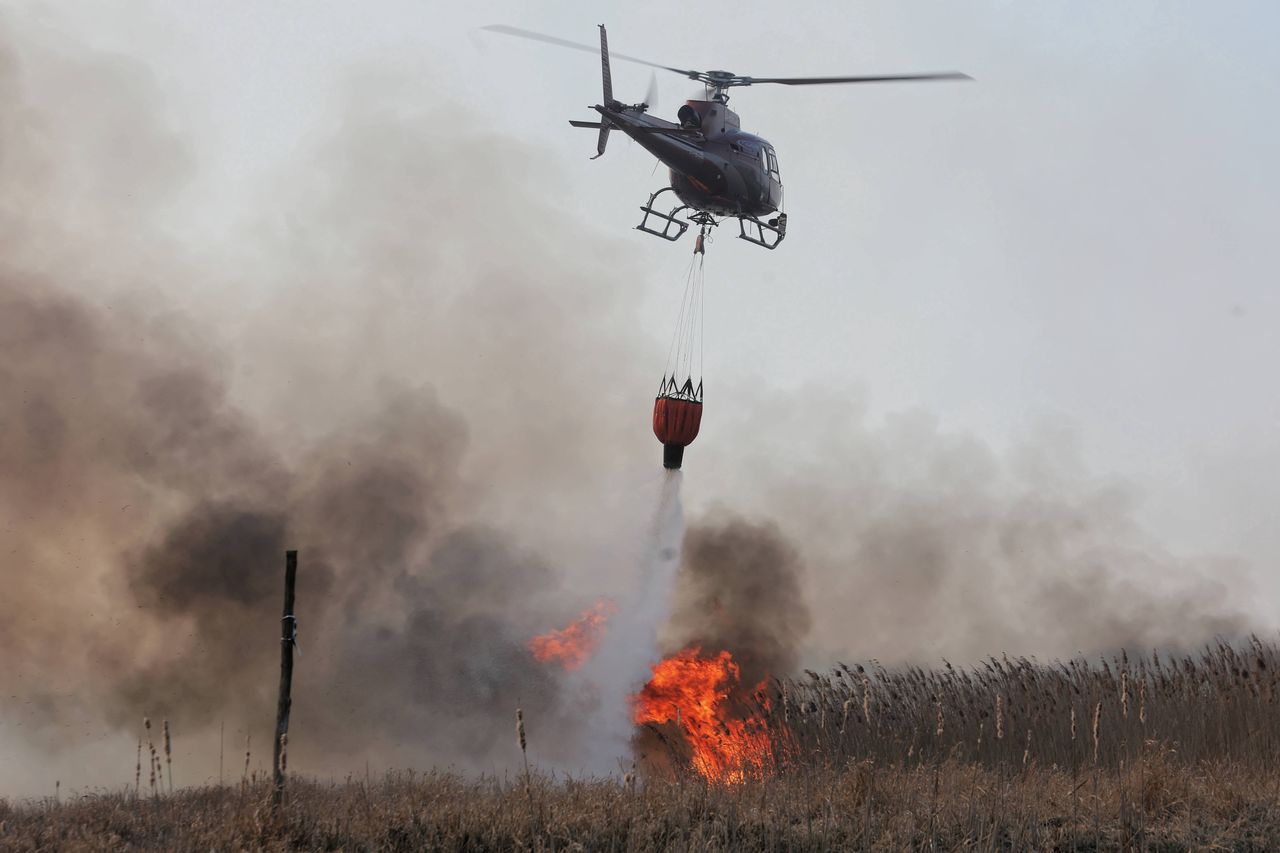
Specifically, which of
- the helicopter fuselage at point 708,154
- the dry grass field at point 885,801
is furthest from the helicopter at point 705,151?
the dry grass field at point 885,801

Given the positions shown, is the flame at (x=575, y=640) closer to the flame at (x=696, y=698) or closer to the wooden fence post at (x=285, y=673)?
the flame at (x=696, y=698)

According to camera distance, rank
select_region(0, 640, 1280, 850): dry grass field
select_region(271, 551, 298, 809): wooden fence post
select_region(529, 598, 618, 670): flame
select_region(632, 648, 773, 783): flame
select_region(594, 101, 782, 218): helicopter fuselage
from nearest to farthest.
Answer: select_region(0, 640, 1280, 850): dry grass field < select_region(271, 551, 298, 809): wooden fence post < select_region(632, 648, 773, 783): flame < select_region(594, 101, 782, 218): helicopter fuselage < select_region(529, 598, 618, 670): flame

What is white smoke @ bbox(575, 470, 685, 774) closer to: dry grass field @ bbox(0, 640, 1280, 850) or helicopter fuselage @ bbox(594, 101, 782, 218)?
helicopter fuselage @ bbox(594, 101, 782, 218)

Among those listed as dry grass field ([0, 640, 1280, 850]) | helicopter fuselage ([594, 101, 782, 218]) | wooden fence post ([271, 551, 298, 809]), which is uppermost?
helicopter fuselage ([594, 101, 782, 218])

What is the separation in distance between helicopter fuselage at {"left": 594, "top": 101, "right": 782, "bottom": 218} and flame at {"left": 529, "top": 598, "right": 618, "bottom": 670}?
14.5 metres

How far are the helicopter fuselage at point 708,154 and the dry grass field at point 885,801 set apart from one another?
652 inches

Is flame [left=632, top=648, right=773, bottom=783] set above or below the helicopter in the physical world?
below

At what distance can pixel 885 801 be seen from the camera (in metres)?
15.5

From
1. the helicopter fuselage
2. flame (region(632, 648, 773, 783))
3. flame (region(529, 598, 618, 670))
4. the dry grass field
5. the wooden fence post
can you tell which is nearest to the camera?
the dry grass field

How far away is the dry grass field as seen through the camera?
13.5 meters

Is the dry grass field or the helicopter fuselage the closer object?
the dry grass field

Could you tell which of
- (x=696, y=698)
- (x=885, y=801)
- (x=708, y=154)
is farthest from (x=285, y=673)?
(x=708, y=154)

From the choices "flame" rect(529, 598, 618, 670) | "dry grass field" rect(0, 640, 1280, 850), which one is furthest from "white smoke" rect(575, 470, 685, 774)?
"dry grass field" rect(0, 640, 1280, 850)

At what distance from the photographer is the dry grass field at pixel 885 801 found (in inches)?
531
